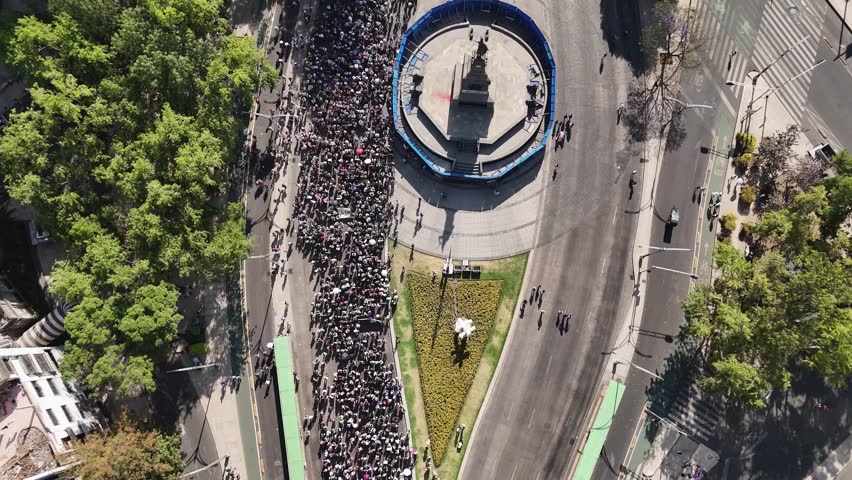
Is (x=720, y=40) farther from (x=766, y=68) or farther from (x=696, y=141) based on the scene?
(x=696, y=141)

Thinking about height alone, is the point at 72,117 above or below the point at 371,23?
below

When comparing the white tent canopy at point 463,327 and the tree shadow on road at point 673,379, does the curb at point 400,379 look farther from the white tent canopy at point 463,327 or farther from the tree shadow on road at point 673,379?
the tree shadow on road at point 673,379

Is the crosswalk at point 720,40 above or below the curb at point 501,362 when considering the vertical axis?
above

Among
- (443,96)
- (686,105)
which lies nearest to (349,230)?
(443,96)

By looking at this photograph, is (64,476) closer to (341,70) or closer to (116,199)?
(116,199)

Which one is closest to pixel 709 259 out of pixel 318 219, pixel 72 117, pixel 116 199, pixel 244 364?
pixel 318 219

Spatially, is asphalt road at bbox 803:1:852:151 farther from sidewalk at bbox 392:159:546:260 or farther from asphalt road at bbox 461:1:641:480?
sidewalk at bbox 392:159:546:260

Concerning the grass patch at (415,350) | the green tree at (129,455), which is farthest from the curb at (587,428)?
the green tree at (129,455)
